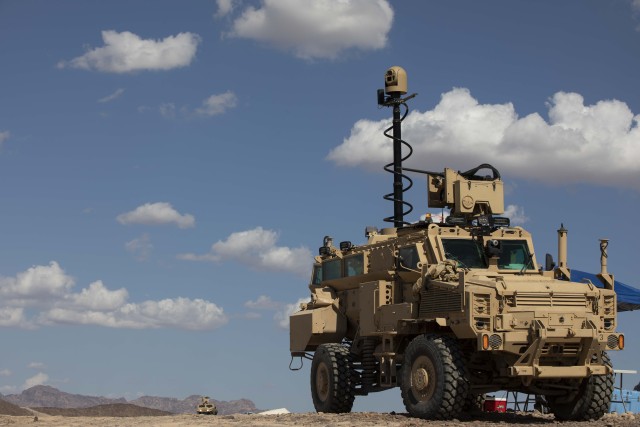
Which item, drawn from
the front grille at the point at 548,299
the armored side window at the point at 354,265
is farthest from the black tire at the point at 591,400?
the armored side window at the point at 354,265

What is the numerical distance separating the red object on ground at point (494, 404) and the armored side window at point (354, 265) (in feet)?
16.1

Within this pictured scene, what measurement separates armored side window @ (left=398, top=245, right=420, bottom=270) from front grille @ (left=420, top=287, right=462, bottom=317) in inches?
37.3

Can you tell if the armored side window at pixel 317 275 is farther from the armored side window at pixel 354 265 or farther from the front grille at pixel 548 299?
the front grille at pixel 548 299

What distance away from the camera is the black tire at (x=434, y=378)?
18672mm

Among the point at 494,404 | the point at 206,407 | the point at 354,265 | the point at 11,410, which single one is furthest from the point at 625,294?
the point at 11,410

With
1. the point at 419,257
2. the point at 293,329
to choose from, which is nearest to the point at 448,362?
the point at 419,257

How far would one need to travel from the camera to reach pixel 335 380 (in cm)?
2242

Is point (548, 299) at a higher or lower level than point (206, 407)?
higher

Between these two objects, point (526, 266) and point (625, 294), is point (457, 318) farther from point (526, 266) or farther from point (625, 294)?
point (625, 294)

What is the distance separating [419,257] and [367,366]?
2.98 meters

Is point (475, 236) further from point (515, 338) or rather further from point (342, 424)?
point (342, 424)

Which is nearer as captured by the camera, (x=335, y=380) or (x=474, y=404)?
(x=335, y=380)

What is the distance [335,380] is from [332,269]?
324cm

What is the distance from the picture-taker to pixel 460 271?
19.4 meters
